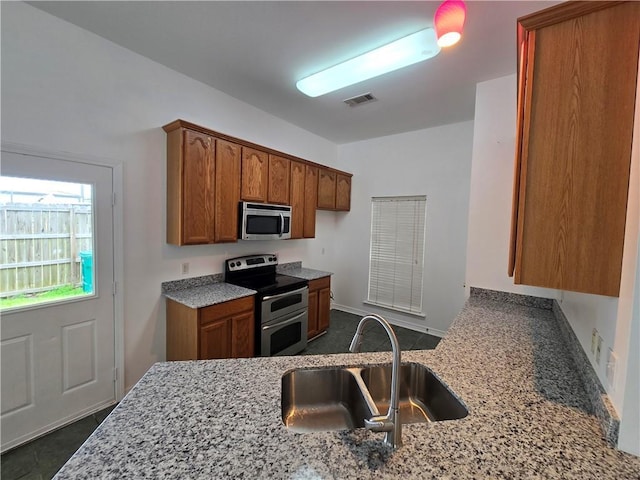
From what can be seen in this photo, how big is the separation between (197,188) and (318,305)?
2.06 m

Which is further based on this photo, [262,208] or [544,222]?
[262,208]

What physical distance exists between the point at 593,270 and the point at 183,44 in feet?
9.27

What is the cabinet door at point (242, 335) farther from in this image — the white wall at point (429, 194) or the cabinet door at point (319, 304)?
the white wall at point (429, 194)

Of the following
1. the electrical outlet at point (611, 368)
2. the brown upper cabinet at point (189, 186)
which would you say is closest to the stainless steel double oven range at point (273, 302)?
the brown upper cabinet at point (189, 186)

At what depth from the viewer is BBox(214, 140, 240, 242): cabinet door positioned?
8.46 feet

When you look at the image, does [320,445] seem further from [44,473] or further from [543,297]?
[543,297]

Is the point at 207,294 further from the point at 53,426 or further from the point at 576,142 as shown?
the point at 576,142

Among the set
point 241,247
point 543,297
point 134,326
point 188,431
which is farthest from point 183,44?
point 543,297

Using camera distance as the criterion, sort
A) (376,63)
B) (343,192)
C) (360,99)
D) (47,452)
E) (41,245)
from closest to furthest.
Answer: (47,452) < (41,245) < (376,63) < (360,99) < (343,192)

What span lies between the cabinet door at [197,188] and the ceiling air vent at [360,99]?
1.54 meters

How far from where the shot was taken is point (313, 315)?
350 cm

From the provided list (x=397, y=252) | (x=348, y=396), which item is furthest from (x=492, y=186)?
(x=348, y=396)

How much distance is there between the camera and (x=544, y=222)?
38.7 inches

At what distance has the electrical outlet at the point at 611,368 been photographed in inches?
34.3
